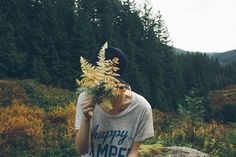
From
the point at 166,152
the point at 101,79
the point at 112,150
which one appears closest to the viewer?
the point at 101,79

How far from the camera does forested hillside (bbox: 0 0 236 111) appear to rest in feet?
125

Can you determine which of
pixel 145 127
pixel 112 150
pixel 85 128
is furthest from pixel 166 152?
pixel 85 128

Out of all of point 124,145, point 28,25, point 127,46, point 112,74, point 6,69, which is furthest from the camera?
point 127,46

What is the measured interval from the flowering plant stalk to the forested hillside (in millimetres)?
32341

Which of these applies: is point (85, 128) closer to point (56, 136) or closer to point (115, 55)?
point (115, 55)

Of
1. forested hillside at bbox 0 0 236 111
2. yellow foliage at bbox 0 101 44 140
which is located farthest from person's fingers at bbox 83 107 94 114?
forested hillside at bbox 0 0 236 111

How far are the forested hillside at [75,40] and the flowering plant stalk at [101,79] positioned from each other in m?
32.3

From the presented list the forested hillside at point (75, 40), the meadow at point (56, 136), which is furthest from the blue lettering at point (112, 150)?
the forested hillside at point (75, 40)

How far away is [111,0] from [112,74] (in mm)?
58617

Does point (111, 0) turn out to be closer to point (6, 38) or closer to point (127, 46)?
point (127, 46)

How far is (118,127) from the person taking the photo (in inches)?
132

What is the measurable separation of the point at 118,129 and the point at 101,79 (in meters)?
0.48

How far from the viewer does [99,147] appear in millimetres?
3340

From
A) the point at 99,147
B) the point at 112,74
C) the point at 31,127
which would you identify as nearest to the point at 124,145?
the point at 99,147
